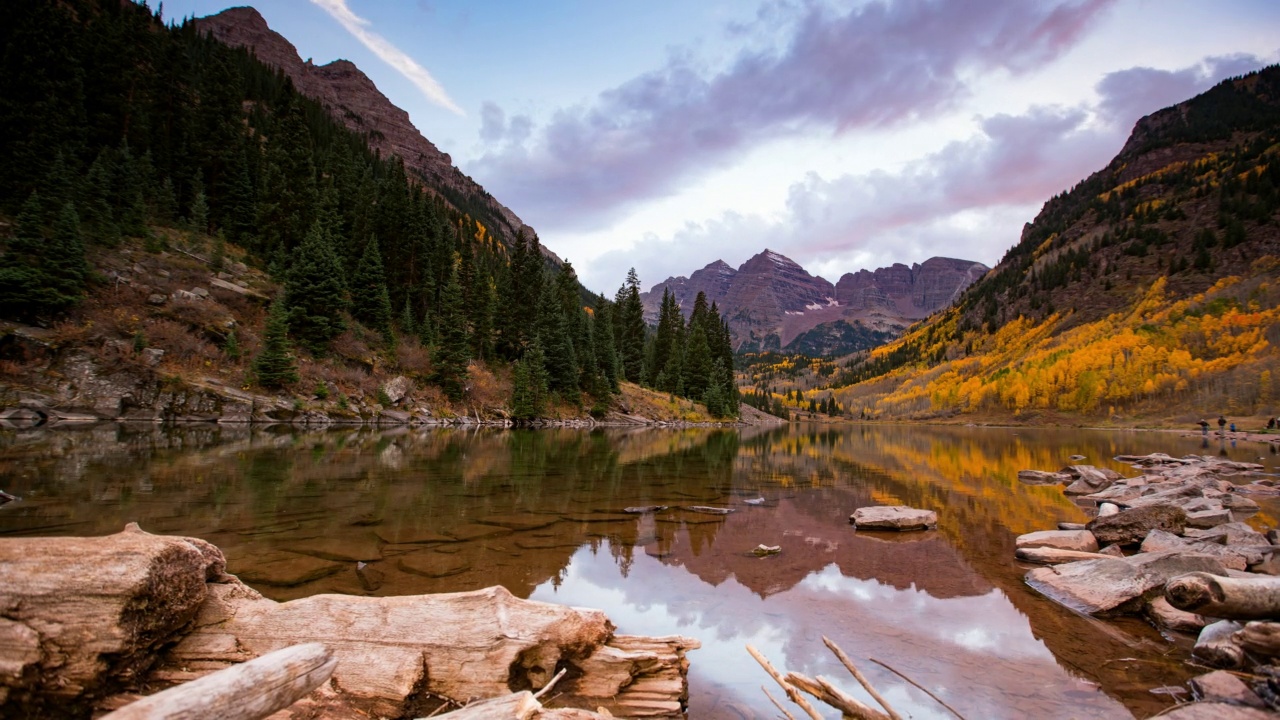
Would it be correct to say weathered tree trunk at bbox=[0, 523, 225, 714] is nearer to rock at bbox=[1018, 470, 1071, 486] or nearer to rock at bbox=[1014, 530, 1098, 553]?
rock at bbox=[1014, 530, 1098, 553]

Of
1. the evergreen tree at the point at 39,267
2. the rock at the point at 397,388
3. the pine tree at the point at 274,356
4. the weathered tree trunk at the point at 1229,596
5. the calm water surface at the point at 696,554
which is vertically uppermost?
the evergreen tree at the point at 39,267

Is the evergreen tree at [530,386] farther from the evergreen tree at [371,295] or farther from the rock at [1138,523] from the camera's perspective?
the rock at [1138,523]

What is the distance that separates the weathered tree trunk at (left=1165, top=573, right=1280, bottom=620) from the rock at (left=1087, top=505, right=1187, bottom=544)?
21.0 ft

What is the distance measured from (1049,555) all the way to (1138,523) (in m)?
3.09

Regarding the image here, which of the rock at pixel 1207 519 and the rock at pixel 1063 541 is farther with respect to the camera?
the rock at pixel 1207 519

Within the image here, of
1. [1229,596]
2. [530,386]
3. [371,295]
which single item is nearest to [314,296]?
[371,295]

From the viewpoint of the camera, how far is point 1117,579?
320 inches

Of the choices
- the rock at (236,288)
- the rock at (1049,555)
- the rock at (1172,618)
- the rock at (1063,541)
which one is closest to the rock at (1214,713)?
the rock at (1172,618)

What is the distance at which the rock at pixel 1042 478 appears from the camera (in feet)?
72.8

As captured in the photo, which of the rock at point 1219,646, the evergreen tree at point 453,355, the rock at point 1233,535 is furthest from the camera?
the evergreen tree at point 453,355

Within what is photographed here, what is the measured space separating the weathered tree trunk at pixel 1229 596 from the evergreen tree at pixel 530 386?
5609cm

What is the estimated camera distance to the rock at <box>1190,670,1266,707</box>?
4.83 metres

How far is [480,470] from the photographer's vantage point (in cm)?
2114

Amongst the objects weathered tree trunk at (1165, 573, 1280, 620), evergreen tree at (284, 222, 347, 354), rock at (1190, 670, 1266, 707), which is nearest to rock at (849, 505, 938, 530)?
weathered tree trunk at (1165, 573, 1280, 620)
